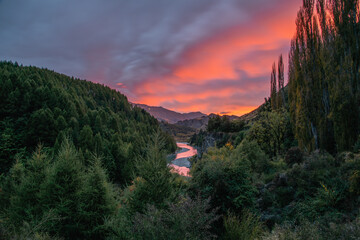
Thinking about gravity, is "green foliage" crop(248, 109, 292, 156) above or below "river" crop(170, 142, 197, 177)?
above

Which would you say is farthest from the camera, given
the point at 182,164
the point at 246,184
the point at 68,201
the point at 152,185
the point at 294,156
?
the point at 182,164

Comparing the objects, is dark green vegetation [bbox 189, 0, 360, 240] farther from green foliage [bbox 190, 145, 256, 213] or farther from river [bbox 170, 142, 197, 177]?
river [bbox 170, 142, 197, 177]

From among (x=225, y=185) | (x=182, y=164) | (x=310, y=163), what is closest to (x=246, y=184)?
(x=225, y=185)

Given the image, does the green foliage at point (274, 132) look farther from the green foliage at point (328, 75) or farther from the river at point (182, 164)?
the river at point (182, 164)

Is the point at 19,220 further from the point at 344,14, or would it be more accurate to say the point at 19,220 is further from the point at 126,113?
the point at 126,113

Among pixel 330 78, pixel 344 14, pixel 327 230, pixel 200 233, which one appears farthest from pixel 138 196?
pixel 344 14

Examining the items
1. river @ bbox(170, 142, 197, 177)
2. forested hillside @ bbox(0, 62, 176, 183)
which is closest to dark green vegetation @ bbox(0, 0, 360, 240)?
river @ bbox(170, 142, 197, 177)

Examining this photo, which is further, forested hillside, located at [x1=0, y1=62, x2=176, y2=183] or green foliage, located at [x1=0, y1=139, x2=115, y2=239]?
forested hillside, located at [x1=0, y1=62, x2=176, y2=183]

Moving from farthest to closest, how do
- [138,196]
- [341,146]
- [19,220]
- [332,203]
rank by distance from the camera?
1. [341,146]
2. [19,220]
3. [332,203]
4. [138,196]

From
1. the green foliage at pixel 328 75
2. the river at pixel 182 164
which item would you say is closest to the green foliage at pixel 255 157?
the green foliage at pixel 328 75

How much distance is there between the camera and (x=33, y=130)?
54719mm

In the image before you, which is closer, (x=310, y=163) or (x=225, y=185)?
(x=225, y=185)

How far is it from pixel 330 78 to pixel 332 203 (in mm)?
12381

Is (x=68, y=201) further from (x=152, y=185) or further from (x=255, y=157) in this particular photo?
(x=255, y=157)
